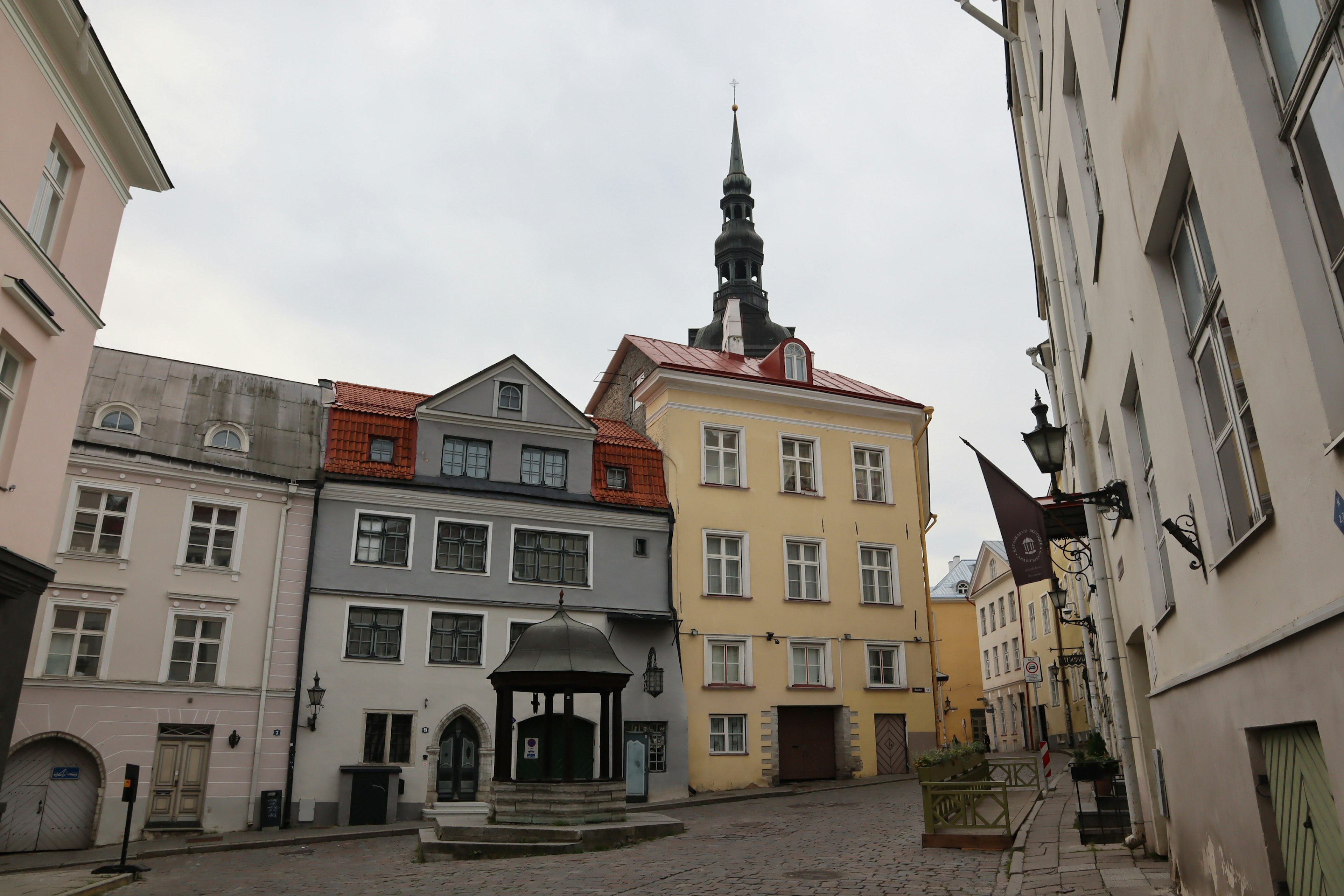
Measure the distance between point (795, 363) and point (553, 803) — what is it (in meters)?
21.1

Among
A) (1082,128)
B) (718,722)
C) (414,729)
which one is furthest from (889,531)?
(1082,128)

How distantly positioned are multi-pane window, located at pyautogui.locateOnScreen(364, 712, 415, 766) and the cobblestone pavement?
3996 mm

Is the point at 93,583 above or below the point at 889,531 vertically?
below

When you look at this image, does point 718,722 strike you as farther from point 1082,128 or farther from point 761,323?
point 761,323

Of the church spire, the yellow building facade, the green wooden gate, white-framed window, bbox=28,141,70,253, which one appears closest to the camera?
the green wooden gate

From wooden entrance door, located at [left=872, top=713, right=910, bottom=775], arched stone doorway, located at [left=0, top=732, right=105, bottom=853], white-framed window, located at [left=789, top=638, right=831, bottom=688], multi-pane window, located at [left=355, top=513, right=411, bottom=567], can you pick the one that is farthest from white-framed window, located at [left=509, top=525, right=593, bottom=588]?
wooden entrance door, located at [left=872, top=713, right=910, bottom=775]

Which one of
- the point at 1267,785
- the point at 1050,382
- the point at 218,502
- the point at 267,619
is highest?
the point at 1050,382

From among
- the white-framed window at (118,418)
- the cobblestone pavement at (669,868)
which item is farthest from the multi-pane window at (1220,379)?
the white-framed window at (118,418)

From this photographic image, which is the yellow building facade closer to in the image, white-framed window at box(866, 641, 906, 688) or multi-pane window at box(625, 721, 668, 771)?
white-framed window at box(866, 641, 906, 688)

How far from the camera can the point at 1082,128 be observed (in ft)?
38.0

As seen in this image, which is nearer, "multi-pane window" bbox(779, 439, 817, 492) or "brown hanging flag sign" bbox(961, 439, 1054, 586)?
"brown hanging flag sign" bbox(961, 439, 1054, 586)

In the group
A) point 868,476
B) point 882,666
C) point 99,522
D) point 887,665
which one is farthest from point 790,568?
point 99,522

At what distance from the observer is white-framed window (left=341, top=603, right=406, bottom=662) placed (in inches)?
955

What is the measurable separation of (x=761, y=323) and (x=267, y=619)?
105ft
